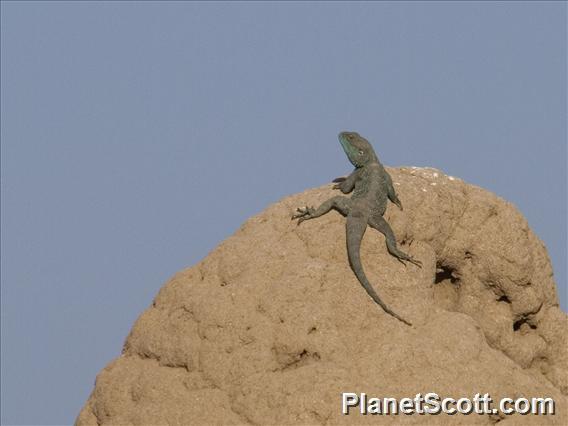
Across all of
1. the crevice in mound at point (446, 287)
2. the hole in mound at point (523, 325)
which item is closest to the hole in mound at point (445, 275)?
the crevice in mound at point (446, 287)

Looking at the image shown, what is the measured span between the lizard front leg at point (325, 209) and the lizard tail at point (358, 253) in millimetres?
236

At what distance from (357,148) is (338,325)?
318cm

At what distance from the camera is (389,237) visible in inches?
420

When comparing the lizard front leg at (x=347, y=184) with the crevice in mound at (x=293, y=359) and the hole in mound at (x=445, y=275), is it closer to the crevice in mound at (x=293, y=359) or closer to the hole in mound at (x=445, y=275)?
the hole in mound at (x=445, y=275)

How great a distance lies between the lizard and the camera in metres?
10.2

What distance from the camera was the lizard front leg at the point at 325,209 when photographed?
1088 centimetres

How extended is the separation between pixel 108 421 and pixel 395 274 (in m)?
3.07

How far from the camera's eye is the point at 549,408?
1014cm

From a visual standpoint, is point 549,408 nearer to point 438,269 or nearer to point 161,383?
point 438,269

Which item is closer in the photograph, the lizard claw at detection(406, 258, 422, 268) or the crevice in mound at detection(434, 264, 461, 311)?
the lizard claw at detection(406, 258, 422, 268)

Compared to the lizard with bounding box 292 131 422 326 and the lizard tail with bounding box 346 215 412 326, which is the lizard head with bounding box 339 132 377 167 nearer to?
the lizard with bounding box 292 131 422 326

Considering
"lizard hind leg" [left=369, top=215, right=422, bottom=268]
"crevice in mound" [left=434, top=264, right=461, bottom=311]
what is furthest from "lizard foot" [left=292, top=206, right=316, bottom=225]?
"crevice in mound" [left=434, top=264, right=461, bottom=311]

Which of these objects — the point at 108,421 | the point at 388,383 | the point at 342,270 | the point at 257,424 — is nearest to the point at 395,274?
the point at 342,270

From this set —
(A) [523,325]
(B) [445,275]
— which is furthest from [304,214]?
(A) [523,325]
